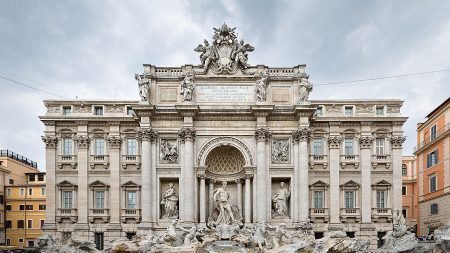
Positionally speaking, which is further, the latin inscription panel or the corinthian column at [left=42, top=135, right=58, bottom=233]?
the latin inscription panel

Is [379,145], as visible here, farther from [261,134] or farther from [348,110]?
[261,134]

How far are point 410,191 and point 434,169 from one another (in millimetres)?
11088

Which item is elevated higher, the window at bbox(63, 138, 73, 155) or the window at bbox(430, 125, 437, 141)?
the window at bbox(430, 125, 437, 141)

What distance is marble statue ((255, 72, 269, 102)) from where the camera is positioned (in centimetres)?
3462

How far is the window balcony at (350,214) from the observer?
116 feet

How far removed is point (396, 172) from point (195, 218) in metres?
17.4

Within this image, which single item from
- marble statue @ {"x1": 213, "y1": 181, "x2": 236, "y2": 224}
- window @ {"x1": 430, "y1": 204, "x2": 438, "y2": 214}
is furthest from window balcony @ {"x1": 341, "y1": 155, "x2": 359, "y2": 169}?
window @ {"x1": 430, "y1": 204, "x2": 438, "y2": 214}

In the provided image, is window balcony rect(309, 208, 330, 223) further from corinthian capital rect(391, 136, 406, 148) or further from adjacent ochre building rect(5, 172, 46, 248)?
adjacent ochre building rect(5, 172, 46, 248)

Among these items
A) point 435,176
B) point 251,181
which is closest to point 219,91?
point 251,181

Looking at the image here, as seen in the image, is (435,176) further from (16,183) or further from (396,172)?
(16,183)

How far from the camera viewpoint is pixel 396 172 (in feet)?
117

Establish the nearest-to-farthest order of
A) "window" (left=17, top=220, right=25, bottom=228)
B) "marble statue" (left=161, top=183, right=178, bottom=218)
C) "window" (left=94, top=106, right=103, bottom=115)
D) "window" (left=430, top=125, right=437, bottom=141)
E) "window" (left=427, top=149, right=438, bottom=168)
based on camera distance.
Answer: "marble statue" (left=161, top=183, right=178, bottom=218) < "window" (left=94, top=106, right=103, bottom=115) < "window" (left=427, top=149, right=438, bottom=168) < "window" (left=430, top=125, right=437, bottom=141) < "window" (left=17, top=220, right=25, bottom=228)


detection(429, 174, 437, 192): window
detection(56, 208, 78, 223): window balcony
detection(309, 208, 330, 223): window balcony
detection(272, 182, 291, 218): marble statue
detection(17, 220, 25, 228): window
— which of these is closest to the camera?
detection(272, 182, 291, 218): marble statue

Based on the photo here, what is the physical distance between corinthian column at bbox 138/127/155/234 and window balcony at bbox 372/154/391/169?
1886 centimetres
